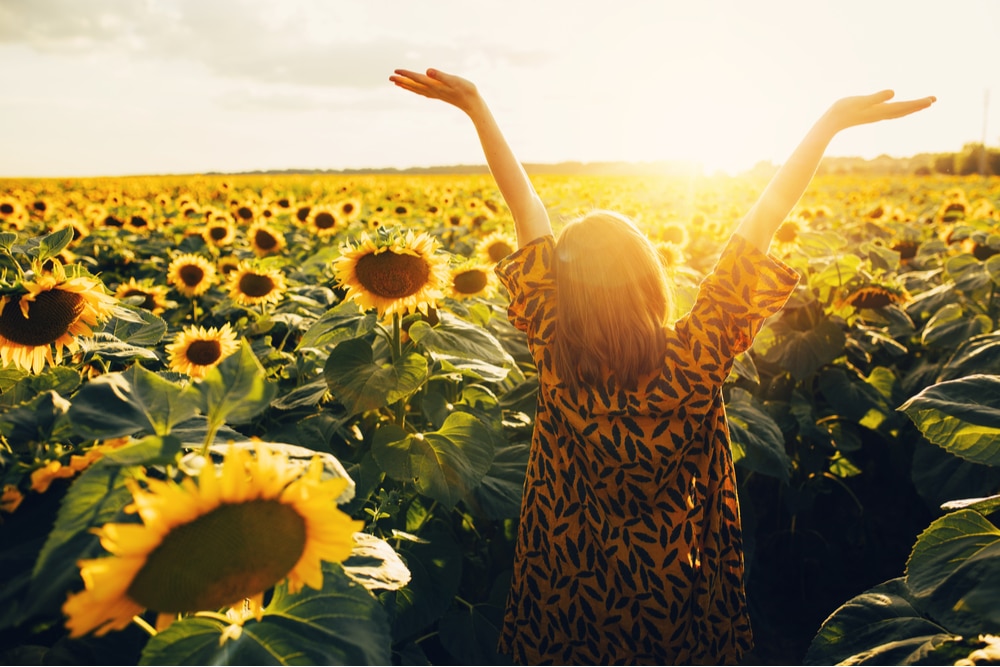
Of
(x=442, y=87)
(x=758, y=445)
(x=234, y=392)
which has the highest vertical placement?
(x=442, y=87)

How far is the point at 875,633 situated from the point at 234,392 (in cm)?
160

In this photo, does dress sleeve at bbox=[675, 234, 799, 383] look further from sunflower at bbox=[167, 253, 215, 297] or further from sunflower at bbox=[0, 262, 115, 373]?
sunflower at bbox=[167, 253, 215, 297]

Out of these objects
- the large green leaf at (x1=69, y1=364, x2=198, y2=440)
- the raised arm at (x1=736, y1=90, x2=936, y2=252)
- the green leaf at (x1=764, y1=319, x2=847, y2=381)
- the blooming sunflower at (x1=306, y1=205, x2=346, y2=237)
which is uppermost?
the raised arm at (x1=736, y1=90, x2=936, y2=252)

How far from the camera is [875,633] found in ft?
5.15

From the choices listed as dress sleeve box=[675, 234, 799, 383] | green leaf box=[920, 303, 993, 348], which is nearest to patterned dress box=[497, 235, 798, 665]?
dress sleeve box=[675, 234, 799, 383]

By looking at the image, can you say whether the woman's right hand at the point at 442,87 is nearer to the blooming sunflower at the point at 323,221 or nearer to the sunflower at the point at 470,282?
A: the sunflower at the point at 470,282

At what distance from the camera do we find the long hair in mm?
1979

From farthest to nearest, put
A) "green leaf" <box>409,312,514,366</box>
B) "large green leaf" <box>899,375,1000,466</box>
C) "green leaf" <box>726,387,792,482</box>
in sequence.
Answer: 1. "green leaf" <box>726,387,792,482</box>
2. "green leaf" <box>409,312,514,366</box>
3. "large green leaf" <box>899,375,1000,466</box>

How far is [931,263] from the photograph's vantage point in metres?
7.04

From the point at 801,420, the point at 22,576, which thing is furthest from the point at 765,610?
the point at 22,576

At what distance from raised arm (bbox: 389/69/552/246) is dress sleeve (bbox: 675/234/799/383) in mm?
643

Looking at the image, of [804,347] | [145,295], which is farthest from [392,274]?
[804,347]

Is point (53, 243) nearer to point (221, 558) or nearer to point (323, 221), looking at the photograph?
point (221, 558)

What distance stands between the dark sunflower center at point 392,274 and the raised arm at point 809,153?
1.13 metres
